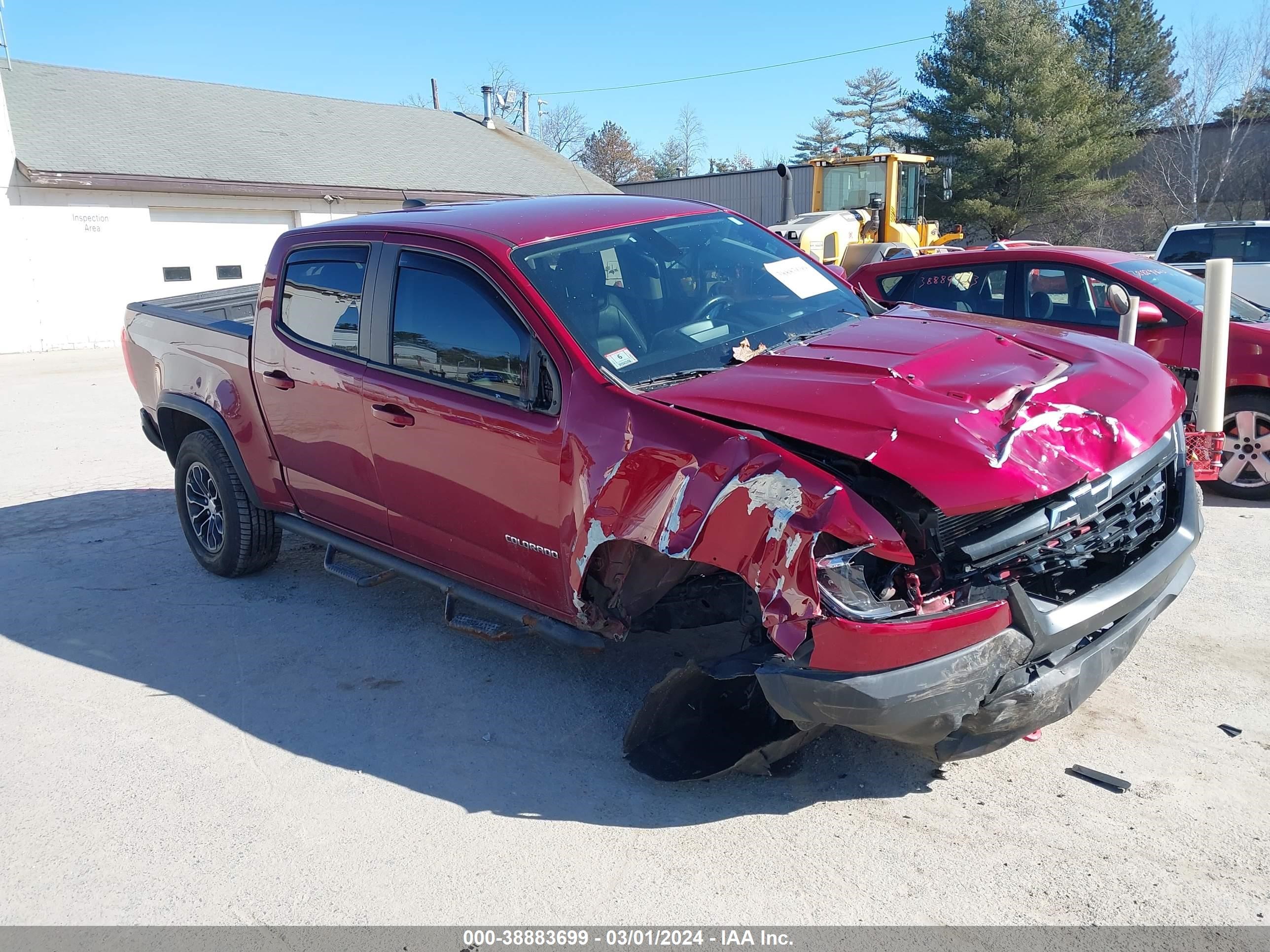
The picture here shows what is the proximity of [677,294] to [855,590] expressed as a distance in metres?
1.78

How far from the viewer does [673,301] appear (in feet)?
13.8

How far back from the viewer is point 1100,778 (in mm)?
3469

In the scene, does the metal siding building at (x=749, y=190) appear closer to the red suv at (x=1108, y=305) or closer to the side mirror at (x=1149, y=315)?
the red suv at (x=1108, y=305)

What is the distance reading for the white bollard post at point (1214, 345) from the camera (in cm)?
482

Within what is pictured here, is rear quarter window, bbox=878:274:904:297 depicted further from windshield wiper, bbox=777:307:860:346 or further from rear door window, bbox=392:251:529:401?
rear door window, bbox=392:251:529:401

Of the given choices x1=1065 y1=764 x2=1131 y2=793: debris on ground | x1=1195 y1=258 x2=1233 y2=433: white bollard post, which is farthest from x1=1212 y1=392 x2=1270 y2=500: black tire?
x1=1065 y1=764 x2=1131 y2=793: debris on ground

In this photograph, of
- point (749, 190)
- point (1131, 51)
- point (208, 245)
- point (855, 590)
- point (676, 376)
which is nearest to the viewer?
point (855, 590)

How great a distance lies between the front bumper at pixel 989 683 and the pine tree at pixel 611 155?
71.5 metres

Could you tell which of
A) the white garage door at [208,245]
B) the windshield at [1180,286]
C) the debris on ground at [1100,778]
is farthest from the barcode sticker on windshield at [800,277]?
the white garage door at [208,245]

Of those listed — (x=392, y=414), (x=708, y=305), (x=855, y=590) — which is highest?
(x=708, y=305)

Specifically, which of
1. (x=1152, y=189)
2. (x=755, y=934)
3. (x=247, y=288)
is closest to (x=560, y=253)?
(x=755, y=934)

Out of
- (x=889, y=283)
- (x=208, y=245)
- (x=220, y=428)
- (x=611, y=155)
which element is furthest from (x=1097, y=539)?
(x=611, y=155)

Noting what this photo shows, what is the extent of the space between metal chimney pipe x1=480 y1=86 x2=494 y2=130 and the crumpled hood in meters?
31.5

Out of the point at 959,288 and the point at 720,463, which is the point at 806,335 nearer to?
the point at 720,463
